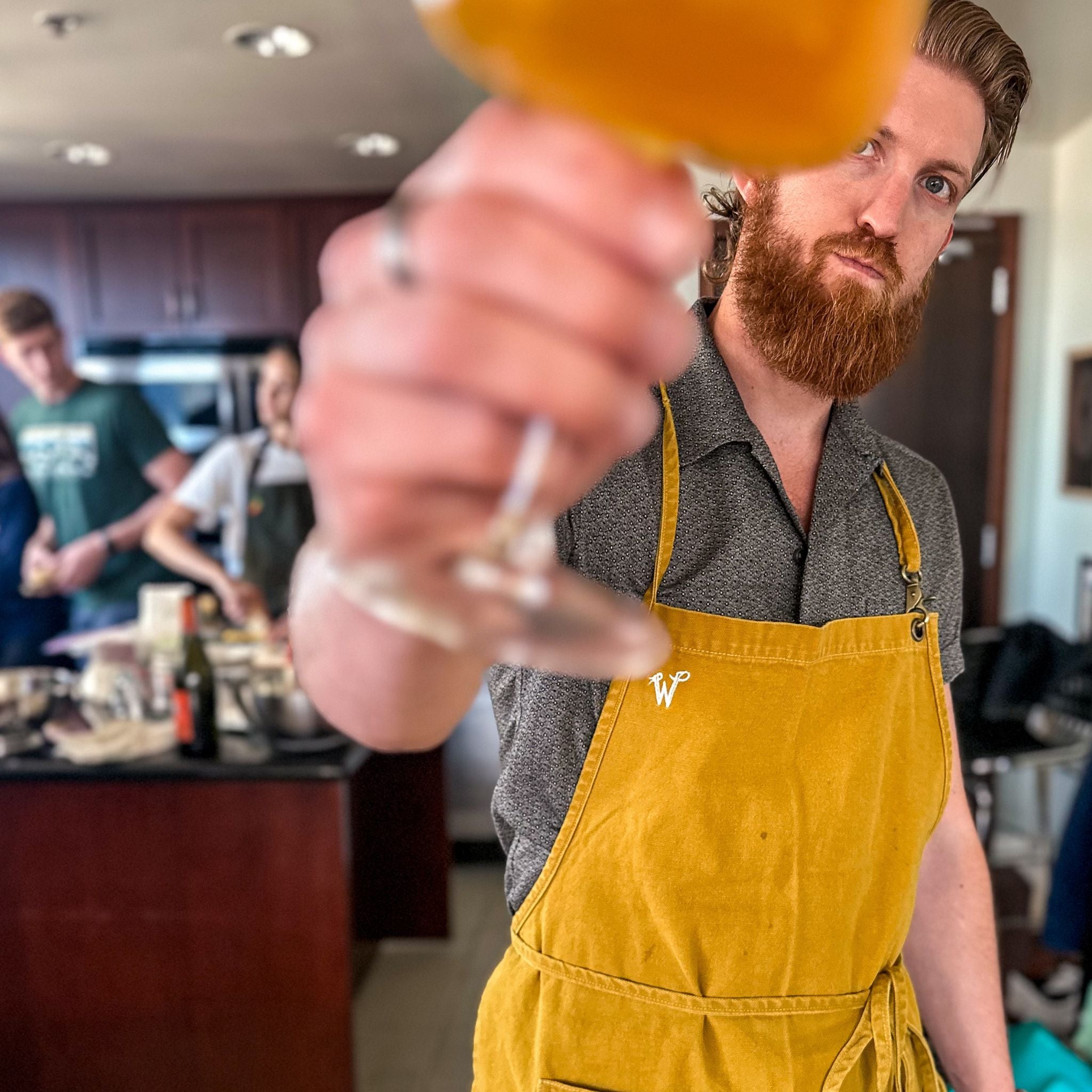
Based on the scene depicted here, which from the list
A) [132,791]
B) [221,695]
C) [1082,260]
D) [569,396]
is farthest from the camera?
[1082,260]

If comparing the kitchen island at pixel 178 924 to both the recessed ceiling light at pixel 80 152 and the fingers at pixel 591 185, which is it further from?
the recessed ceiling light at pixel 80 152

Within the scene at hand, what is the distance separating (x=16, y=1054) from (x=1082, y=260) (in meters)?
3.50

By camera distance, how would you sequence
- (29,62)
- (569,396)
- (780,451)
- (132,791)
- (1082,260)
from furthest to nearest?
(1082,260), (29,62), (132,791), (780,451), (569,396)

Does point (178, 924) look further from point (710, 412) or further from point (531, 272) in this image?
point (531, 272)

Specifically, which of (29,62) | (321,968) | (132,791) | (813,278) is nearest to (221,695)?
(132,791)

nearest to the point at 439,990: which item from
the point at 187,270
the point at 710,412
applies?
the point at 710,412

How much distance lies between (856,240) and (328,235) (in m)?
3.55

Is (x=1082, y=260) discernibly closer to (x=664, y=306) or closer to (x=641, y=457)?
(x=641, y=457)

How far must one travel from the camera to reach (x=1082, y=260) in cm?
296

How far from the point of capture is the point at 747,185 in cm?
93

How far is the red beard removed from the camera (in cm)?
83

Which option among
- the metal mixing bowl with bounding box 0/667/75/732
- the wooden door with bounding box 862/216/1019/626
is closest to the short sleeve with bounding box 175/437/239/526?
the metal mixing bowl with bounding box 0/667/75/732

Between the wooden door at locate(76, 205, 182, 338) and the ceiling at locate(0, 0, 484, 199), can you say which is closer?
the ceiling at locate(0, 0, 484, 199)

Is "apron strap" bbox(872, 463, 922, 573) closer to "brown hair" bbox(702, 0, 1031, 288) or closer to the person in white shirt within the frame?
"brown hair" bbox(702, 0, 1031, 288)
